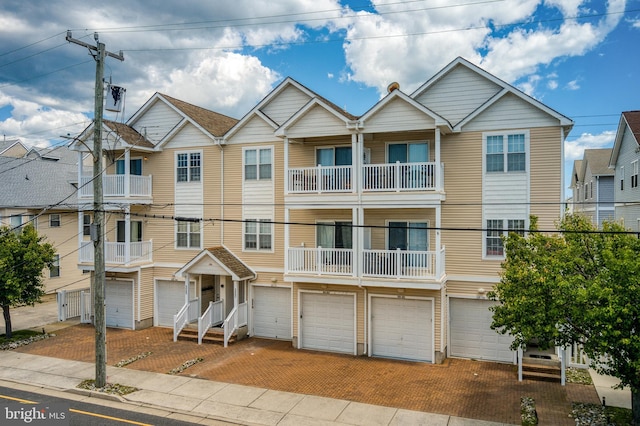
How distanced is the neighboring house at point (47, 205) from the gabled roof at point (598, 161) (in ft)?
120

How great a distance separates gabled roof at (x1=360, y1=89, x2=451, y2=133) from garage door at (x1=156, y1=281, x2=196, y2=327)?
12014mm

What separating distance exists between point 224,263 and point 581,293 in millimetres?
13699

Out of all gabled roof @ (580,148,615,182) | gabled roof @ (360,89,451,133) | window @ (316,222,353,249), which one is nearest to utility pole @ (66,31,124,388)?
window @ (316,222,353,249)

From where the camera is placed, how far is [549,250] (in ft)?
38.6

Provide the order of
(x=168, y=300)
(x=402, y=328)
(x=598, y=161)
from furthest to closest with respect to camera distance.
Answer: (x=598, y=161) → (x=168, y=300) → (x=402, y=328)

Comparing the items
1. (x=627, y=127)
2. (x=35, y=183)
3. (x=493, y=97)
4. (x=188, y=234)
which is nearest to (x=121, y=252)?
(x=188, y=234)

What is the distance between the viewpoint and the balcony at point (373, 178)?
54.4 feet

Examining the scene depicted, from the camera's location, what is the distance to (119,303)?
73.4 ft

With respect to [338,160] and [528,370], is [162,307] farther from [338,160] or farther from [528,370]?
[528,370]

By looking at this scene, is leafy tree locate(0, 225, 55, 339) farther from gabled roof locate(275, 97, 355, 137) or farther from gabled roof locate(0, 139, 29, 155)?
gabled roof locate(0, 139, 29, 155)

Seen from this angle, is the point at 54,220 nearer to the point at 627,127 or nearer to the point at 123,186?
the point at 123,186

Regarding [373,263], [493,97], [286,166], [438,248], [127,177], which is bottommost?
[373,263]

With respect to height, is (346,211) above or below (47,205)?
below

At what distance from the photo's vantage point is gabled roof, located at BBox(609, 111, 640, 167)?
78.5 ft
